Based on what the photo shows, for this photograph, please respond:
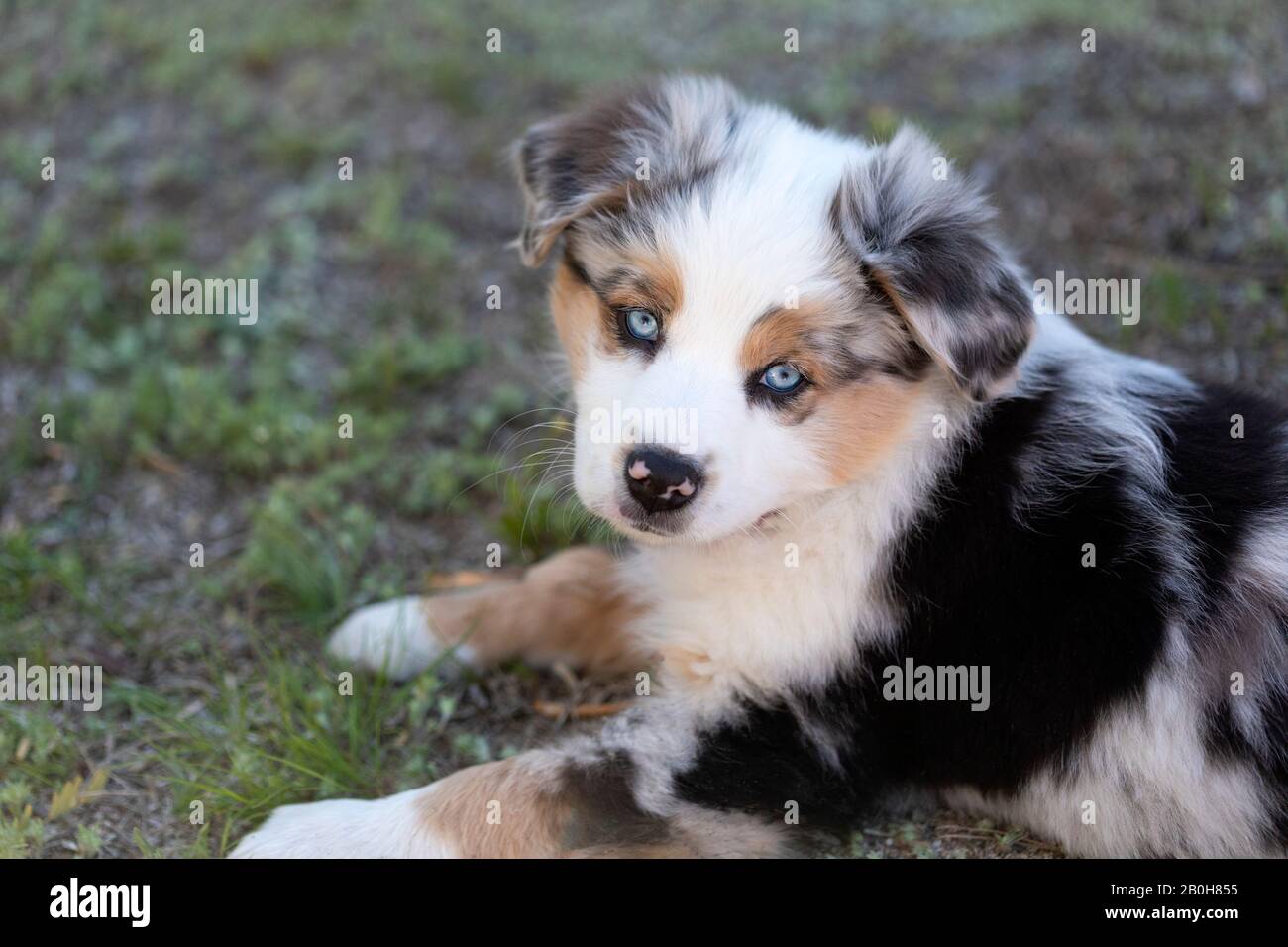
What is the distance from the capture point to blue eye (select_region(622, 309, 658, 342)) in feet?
10.9

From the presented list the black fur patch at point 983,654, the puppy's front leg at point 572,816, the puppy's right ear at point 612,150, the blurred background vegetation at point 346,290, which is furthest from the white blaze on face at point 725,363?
the blurred background vegetation at point 346,290

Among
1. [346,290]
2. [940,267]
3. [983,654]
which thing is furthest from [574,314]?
[346,290]

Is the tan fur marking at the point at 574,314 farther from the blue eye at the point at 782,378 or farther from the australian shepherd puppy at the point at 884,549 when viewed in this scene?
the blue eye at the point at 782,378

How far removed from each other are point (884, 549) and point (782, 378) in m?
0.54

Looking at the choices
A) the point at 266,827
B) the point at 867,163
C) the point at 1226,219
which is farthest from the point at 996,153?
the point at 266,827

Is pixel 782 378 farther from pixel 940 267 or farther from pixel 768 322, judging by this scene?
pixel 940 267

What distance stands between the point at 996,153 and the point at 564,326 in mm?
3346

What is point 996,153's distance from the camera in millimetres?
6129

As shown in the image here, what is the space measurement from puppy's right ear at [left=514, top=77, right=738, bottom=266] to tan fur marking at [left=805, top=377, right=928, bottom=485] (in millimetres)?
787

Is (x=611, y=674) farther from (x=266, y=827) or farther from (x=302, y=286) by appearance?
(x=302, y=286)

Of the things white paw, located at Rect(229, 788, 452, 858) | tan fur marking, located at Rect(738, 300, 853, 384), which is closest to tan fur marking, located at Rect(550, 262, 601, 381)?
tan fur marking, located at Rect(738, 300, 853, 384)

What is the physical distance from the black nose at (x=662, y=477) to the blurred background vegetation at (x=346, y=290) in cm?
118

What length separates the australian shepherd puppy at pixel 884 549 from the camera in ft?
10.1

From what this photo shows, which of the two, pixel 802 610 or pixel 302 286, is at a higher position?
pixel 302 286
